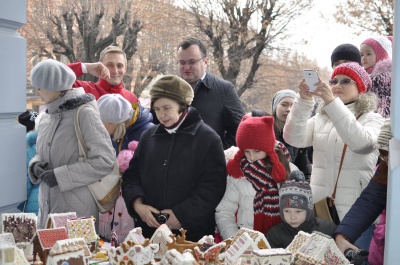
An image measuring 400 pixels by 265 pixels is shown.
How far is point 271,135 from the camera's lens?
8.57 feet

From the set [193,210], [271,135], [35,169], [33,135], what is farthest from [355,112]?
[33,135]

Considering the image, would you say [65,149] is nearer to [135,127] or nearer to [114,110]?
[114,110]

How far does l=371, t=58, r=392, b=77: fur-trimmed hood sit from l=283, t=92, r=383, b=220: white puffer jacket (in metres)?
0.61

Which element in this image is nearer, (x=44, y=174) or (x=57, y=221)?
(x=57, y=221)

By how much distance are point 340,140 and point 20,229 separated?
1.59m

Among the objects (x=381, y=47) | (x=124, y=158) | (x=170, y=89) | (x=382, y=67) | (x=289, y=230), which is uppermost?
(x=381, y=47)

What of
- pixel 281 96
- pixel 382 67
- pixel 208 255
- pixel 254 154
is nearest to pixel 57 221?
pixel 208 255

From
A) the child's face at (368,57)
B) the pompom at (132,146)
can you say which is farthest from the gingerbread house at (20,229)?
the child's face at (368,57)

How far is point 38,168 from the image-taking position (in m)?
2.74

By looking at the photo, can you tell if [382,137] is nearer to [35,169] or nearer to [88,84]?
[35,169]

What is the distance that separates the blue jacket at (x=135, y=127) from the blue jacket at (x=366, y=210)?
1.58m

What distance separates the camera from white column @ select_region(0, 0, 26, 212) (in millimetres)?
1710

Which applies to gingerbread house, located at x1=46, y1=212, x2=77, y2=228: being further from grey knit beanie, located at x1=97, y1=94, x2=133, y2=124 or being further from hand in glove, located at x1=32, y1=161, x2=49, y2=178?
grey knit beanie, located at x1=97, y1=94, x2=133, y2=124

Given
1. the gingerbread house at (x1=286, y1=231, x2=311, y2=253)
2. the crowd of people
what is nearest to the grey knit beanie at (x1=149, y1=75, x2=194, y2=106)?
the crowd of people
